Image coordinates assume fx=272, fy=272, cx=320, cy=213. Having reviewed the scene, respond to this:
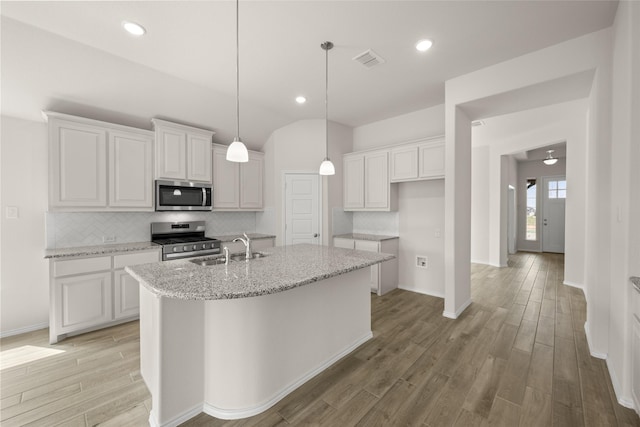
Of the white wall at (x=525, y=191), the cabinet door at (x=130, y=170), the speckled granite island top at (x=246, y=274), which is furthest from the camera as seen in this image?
the white wall at (x=525, y=191)

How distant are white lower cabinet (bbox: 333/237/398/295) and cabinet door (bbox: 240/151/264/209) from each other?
1.71 metres

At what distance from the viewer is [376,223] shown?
507cm

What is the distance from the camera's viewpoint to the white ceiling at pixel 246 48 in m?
2.23

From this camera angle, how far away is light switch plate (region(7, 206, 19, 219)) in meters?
3.10

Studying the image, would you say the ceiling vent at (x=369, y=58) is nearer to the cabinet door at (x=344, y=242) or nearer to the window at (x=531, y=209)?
the cabinet door at (x=344, y=242)

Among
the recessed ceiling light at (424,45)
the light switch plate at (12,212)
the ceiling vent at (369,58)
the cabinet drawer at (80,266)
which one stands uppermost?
the recessed ceiling light at (424,45)

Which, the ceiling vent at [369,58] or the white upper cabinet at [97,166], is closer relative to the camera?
the ceiling vent at [369,58]

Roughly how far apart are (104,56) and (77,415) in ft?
10.7

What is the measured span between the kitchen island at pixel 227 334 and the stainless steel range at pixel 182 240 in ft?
5.24

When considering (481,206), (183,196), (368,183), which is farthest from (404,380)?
(481,206)

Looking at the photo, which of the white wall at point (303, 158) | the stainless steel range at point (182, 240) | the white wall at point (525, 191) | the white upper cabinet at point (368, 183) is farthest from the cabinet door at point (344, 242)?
the white wall at point (525, 191)

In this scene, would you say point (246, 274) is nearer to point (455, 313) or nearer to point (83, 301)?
point (83, 301)

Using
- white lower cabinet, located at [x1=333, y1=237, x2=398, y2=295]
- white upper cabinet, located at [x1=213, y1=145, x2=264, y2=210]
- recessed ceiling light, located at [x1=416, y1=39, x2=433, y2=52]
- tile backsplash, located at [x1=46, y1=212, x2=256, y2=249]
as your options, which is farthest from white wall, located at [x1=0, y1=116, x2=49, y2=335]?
recessed ceiling light, located at [x1=416, y1=39, x2=433, y2=52]

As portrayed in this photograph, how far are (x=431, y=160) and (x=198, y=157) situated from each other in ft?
11.5
